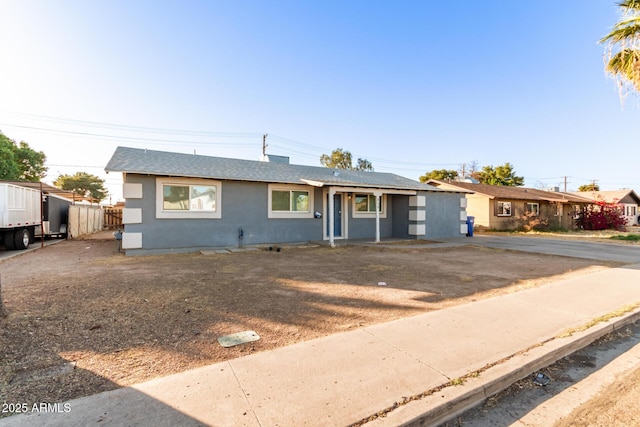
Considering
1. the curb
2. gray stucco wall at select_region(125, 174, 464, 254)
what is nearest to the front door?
gray stucco wall at select_region(125, 174, 464, 254)

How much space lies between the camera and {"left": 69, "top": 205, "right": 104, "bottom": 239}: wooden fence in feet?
52.8

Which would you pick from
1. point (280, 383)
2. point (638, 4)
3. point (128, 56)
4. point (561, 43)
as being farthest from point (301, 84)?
point (280, 383)

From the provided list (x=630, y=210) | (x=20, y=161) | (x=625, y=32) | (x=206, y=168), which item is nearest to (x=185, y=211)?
(x=206, y=168)

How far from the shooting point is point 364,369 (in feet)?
8.91

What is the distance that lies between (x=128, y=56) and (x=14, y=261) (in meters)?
9.32

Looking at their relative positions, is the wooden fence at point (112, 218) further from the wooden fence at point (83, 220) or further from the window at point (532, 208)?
the window at point (532, 208)

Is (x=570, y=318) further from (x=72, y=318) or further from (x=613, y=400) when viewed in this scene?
(x=72, y=318)

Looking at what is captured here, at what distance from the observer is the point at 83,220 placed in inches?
685

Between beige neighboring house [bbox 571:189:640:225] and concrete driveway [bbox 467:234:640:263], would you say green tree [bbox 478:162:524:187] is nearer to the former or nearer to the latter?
beige neighboring house [bbox 571:189:640:225]

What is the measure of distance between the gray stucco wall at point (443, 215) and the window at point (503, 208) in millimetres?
10321

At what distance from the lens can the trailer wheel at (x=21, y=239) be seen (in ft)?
37.4

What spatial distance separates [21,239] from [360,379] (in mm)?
15427

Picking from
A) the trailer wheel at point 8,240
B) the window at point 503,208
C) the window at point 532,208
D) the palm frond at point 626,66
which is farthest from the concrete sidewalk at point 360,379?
the window at point 532,208

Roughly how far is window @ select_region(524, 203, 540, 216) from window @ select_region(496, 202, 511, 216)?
2.34 m
